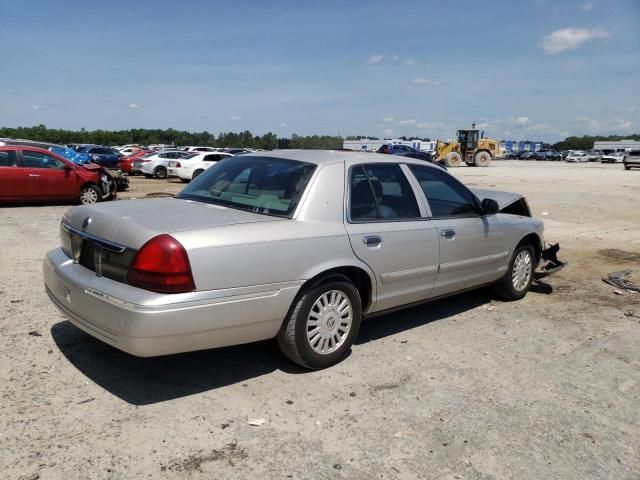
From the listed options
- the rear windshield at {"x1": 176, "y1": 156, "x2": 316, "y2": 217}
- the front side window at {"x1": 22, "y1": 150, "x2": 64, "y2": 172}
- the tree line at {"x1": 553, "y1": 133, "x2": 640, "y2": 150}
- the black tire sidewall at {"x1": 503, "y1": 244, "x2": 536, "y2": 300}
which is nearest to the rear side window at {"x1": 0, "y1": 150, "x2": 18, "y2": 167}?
the front side window at {"x1": 22, "y1": 150, "x2": 64, "y2": 172}

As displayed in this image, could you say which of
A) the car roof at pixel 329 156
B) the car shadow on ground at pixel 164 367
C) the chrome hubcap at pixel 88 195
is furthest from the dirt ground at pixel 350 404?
the chrome hubcap at pixel 88 195

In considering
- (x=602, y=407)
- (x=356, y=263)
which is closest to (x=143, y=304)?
(x=356, y=263)

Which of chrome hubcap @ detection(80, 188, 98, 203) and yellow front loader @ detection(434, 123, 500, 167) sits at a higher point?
yellow front loader @ detection(434, 123, 500, 167)

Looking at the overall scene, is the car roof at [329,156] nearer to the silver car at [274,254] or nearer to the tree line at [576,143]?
the silver car at [274,254]

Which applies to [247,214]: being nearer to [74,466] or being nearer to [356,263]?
[356,263]

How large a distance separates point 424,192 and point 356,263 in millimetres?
1199

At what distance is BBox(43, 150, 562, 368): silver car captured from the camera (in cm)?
327

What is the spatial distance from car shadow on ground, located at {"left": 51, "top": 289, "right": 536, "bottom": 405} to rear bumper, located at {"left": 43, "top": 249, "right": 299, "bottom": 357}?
1.37 ft

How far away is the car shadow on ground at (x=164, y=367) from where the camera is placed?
365 centimetres

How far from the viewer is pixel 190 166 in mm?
23531

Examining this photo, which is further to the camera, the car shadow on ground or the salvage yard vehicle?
the salvage yard vehicle

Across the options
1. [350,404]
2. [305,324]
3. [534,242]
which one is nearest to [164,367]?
[305,324]

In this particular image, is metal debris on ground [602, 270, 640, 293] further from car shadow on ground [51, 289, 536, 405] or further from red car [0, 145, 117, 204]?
red car [0, 145, 117, 204]

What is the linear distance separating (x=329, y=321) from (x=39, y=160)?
493 inches
